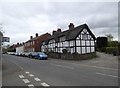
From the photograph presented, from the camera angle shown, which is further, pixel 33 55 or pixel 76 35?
pixel 33 55

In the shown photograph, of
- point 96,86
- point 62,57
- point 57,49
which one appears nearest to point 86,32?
point 62,57

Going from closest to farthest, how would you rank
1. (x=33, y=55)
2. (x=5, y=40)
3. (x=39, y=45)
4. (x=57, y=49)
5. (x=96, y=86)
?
(x=96, y=86) → (x=5, y=40) → (x=33, y=55) → (x=57, y=49) → (x=39, y=45)

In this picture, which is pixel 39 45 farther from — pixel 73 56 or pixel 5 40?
pixel 5 40

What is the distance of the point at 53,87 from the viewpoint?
33.6 feet

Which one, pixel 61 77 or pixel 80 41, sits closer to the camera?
pixel 61 77

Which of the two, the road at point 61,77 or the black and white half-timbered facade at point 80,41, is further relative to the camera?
the black and white half-timbered facade at point 80,41

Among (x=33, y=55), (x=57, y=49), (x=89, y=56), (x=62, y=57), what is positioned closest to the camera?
(x=89, y=56)

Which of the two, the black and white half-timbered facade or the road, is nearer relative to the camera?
the road

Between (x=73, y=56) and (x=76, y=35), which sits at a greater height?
(x=76, y=35)

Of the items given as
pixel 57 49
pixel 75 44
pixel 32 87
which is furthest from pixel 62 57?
pixel 32 87

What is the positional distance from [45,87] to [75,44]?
129ft

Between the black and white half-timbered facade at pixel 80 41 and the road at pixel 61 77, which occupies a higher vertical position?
the black and white half-timbered facade at pixel 80 41

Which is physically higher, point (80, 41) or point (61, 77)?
point (80, 41)

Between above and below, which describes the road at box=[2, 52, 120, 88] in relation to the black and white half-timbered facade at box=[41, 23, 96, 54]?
below
